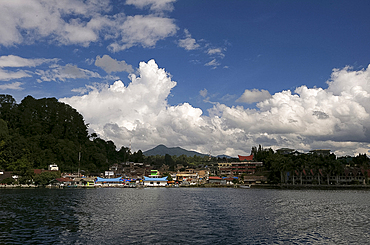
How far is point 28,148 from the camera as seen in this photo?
169500 mm

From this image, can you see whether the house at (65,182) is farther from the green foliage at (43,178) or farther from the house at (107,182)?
the house at (107,182)

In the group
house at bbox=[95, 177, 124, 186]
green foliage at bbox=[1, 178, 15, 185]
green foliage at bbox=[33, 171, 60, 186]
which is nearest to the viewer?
green foliage at bbox=[1, 178, 15, 185]

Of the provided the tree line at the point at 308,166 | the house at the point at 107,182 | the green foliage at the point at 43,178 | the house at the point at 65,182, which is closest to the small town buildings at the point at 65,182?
Result: the house at the point at 65,182

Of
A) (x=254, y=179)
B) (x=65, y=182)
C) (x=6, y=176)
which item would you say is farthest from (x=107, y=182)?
(x=254, y=179)

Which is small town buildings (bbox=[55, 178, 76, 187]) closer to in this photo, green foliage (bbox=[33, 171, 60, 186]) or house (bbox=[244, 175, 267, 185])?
green foliage (bbox=[33, 171, 60, 186])

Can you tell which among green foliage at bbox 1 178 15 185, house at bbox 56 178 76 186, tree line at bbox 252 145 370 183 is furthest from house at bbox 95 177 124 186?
tree line at bbox 252 145 370 183

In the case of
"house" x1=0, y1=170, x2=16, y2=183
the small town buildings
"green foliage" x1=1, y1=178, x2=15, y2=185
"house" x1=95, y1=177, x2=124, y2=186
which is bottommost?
"house" x1=95, y1=177, x2=124, y2=186

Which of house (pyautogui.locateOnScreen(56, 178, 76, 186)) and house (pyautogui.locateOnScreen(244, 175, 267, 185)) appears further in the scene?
house (pyautogui.locateOnScreen(244, 175, 267, 185))

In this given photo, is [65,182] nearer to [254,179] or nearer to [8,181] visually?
[8,181]

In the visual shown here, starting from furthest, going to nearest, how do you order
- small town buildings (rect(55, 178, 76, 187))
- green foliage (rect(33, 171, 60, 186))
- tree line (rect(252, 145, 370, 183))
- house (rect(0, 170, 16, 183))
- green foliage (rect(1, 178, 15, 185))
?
Answer: tree line (rect(252, 145, 370, 183))
small town buildings (rect(55, 178, 76, 187))
green foliage (rect(33, 171, 60, 186))
house (rect(0, 170, 16, 183))
green foliage (rect(1, 178, 15, 185))

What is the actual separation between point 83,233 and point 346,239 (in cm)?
2966

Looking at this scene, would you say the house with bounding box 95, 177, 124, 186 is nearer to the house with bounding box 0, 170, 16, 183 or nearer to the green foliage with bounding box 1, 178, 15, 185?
the house with bounding box 0, 170, 16, 183

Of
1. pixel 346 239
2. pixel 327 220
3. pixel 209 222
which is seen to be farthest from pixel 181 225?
pixel 327 220

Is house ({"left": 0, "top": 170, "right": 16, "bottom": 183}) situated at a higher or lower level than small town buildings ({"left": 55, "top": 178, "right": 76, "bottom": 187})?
higher
